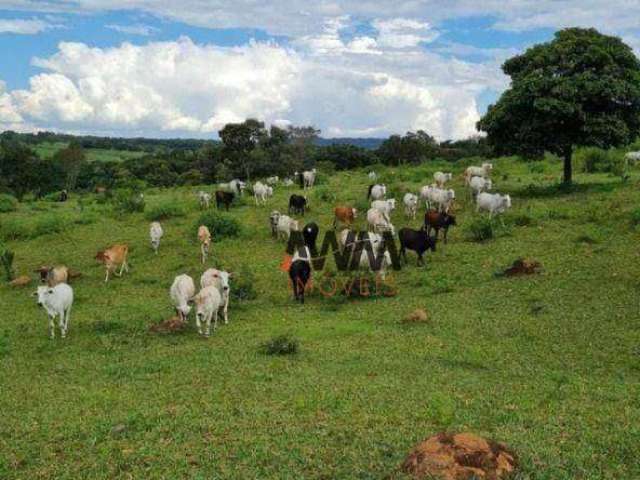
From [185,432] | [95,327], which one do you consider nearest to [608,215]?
[95,327]

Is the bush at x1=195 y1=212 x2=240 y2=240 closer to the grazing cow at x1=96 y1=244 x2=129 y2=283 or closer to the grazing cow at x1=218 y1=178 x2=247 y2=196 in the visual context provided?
the grazing cow at x1=96 y1=244 x2=129 y2=283

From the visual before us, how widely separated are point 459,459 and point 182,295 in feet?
32.1

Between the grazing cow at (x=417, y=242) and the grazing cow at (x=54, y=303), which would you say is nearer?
the grazing cow at (x=54, y=303)

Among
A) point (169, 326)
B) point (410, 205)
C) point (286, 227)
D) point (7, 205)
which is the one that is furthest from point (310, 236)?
point (7, 205)

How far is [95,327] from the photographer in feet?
50.2

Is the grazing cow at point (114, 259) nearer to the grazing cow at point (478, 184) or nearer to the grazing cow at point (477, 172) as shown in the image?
the grazing cow at point (478, 184)

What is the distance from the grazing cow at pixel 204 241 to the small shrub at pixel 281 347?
10.6 m

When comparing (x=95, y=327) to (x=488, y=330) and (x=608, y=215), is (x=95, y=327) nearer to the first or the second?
(x=488, y=330)

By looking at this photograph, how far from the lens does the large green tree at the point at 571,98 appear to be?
26.9 metres

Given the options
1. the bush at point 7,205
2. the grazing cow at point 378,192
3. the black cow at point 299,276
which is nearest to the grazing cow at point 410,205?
the grazing cow at point 378,192

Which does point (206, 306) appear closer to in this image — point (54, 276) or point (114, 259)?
point (54, 276)

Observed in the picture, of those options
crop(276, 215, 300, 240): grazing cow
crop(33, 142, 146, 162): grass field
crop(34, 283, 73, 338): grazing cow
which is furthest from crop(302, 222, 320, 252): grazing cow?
crop(33, 142, 146, 162): grass field

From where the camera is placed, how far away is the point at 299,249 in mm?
18688

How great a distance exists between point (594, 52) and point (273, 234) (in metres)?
15.8
